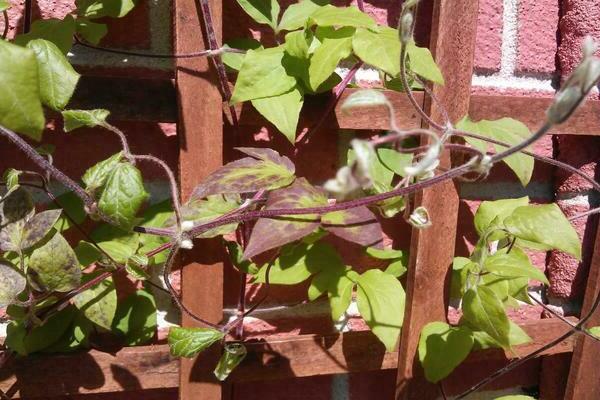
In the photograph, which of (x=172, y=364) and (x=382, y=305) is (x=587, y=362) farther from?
(x=172, y=364)

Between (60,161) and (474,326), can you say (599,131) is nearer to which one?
(474,326)

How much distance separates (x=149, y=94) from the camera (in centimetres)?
63

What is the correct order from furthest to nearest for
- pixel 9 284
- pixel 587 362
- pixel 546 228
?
pixel 587 362 < pixel 546 228 < pixel 9 284

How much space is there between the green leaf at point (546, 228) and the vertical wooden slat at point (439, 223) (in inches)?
4.1

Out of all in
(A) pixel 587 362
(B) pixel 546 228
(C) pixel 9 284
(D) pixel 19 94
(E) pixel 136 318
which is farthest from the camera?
(A) pixel 587 362

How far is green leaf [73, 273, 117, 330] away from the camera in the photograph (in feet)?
2.04

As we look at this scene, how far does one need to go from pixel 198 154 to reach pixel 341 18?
0.65ft

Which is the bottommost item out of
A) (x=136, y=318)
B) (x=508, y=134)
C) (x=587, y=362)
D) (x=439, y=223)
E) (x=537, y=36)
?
(x=587, y=362)

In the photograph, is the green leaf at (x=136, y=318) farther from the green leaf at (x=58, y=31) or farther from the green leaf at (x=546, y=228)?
the green leaf at (x=546, y=228)

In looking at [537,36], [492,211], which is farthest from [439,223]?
[537,36]

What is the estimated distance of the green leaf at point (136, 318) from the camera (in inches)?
27.9

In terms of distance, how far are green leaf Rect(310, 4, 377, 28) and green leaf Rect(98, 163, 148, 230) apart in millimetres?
215

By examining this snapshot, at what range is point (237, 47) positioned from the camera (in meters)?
0.67

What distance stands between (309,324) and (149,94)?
1.16 ft
